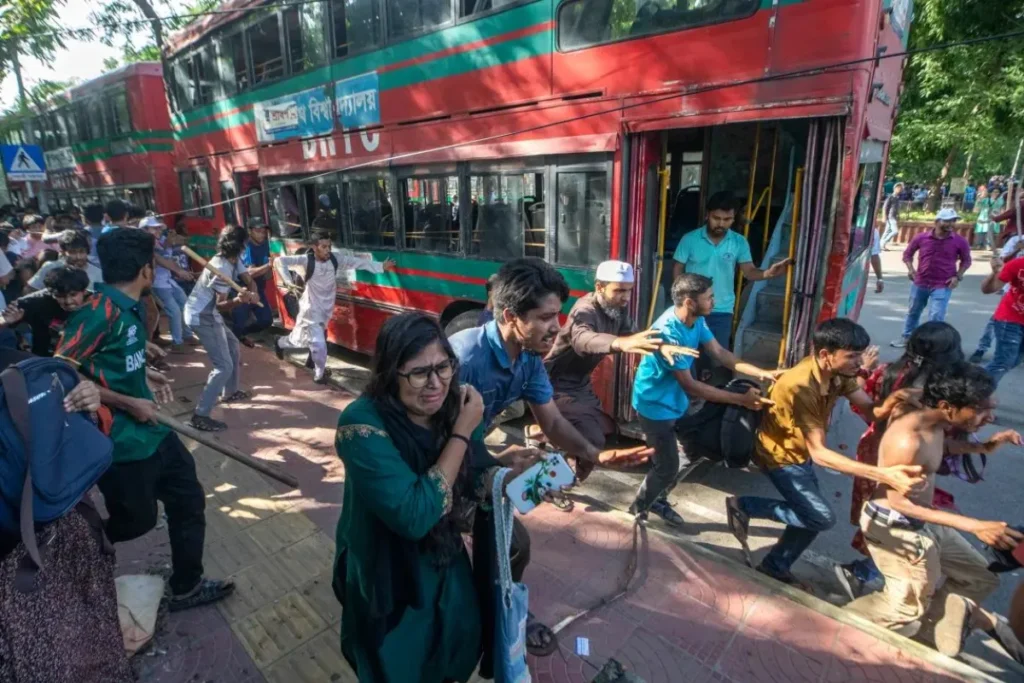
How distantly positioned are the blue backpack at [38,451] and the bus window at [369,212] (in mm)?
4248

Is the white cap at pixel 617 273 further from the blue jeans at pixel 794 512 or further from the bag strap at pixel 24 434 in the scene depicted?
the bag strap at pixel 24 434

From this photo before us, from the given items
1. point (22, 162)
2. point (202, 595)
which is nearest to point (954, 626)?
point (202, 595)

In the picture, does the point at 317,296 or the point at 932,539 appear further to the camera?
the point at 317,296

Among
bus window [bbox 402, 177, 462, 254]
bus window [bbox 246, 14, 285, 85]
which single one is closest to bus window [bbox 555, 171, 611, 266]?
bus window [bbox 402, 177, 462, 254]

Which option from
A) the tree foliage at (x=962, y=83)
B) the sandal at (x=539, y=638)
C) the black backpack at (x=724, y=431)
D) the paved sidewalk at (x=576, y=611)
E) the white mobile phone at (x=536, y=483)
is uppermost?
the tree foliage at (x=962, y=83)

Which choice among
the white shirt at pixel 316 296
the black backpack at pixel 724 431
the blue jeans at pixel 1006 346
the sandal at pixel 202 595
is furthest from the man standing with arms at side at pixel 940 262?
the sandal at pixel 202 595

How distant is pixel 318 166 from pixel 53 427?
535cm

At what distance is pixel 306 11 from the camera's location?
19.5ft

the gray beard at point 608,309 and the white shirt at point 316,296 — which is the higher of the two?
the gray beard at point 608,309

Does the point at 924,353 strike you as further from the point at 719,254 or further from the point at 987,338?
the point at 987,338

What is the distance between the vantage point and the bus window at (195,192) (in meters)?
9.04

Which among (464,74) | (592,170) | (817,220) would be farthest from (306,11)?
(817,220)

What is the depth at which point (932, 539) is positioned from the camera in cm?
246

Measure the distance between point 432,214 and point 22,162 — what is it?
8.65 m
